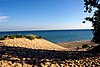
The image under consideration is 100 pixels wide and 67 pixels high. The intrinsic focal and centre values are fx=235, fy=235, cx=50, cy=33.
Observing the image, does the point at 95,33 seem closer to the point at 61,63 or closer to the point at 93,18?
the point at 93,18

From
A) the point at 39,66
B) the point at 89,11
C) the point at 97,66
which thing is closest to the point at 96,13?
the point at 89,11

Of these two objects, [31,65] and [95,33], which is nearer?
[31,65]

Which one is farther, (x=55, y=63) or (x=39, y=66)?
(x=55, y=63)

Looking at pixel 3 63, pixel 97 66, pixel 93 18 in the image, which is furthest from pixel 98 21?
pixel 3 63

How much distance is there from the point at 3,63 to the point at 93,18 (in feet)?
33.7

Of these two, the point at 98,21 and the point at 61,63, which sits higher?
the point at 98,21

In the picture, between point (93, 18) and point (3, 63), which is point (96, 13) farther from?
point (3, 63)

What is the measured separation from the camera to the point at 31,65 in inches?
528

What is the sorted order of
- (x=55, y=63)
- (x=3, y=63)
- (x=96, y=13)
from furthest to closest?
(x=96, y=13), (x=55, y=63), (x=3, y=63)

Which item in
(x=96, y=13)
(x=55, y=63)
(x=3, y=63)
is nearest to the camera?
(x=3, y=63)

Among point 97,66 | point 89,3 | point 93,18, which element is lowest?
point 97,66

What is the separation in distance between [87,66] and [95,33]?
688 centimetres

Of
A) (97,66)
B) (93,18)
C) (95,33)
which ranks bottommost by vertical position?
(97,66)

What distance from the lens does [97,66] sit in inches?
574
